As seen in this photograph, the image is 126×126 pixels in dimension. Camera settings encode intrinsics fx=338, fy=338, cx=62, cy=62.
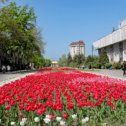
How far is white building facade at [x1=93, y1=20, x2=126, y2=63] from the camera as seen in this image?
3600 inches

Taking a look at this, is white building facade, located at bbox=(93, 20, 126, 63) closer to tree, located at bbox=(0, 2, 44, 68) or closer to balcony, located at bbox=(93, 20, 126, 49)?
balcony, located at bbox=(93, 20, 126, 49)

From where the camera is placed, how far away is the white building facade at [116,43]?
91438mm

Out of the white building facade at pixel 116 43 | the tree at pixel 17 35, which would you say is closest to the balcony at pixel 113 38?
the white building facade at pixel 116 43

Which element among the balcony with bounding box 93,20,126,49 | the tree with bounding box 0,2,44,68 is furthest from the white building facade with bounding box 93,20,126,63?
the tree with bounding box 0,2,44,68

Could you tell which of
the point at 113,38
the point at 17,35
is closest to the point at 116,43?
the point at 113,38

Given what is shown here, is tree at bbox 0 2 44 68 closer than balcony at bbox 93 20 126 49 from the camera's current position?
Yes

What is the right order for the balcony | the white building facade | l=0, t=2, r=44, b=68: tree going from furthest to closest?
the white building facade < the balcony < l=0, t=2, r=44, b=68: tree

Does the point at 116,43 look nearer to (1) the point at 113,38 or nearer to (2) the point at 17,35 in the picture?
(1) the point at 113,38

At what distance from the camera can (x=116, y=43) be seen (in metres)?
102

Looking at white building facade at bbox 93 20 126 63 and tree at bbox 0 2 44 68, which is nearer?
tree at bbox 0 2 44 68

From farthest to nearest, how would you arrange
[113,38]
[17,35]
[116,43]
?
[116,43] < [113,38] < [17,35]

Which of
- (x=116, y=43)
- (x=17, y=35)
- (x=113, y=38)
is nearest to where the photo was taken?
(x=17, y=35)

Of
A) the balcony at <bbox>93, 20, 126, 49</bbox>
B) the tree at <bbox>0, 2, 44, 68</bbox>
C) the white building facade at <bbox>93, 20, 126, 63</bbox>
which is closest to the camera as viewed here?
the tree at <bbox>0, 2, 44, 68</bbox>

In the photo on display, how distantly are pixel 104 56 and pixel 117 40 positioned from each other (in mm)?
7616
